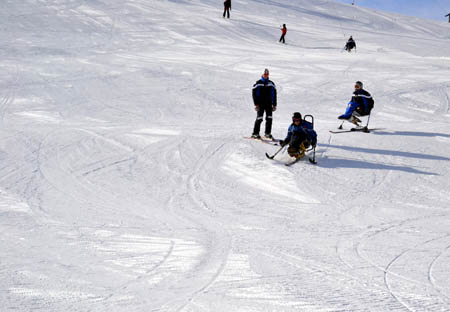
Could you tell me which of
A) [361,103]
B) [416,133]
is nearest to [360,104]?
[361,103]

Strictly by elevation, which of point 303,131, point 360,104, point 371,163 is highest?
point 360,104

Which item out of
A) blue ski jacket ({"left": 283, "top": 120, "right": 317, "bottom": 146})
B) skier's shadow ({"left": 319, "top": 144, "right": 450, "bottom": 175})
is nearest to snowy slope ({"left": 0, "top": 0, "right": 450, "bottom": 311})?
skier's shadow ({"left": 319, "top": 144, "right": 450, "bottom": 175})

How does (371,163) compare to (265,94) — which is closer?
(371,163)

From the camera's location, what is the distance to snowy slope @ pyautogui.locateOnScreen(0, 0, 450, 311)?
439 cm

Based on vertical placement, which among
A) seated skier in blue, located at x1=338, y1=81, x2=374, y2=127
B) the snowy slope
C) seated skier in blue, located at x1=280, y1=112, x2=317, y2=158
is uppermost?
seated skier in blue, located at x1=338, y1=81, x2=374, y2=127

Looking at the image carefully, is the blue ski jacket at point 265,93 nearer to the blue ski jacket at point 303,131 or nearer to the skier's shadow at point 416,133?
the blue ski jacket at point 303,131

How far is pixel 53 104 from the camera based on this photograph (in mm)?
13414

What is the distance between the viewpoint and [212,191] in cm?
729

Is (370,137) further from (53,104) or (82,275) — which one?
(53,104)

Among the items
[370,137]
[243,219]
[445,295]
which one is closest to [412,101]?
[370,137]

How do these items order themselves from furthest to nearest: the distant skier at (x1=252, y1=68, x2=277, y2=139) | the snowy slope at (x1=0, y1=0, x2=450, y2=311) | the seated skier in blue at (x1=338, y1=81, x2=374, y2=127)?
the seated skier in blue at (x1=338, y1=81, x2=374, y2=127), the distant skier at (x1=252, y1=68, x2=277, y2=139), the snowy slope at (x1=0, y1=0, x2=450, y2=311)

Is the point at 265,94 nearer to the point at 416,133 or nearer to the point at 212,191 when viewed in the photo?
the point at 212,191

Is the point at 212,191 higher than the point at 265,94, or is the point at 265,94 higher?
the point at 265,94

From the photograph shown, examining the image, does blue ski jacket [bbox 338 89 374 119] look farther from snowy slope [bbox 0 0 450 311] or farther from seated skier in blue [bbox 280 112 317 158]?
seated skier in blue [bbox 280 112 317 158]
